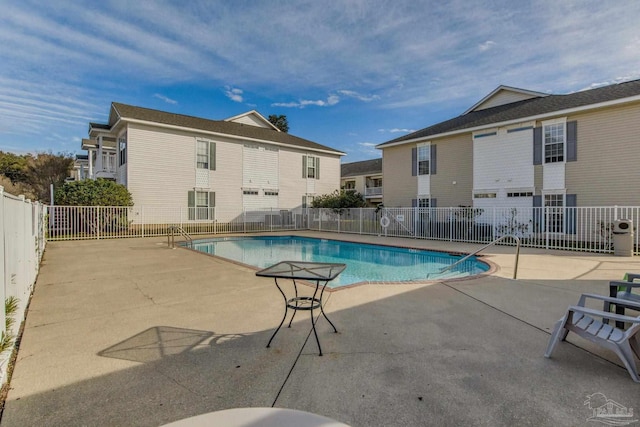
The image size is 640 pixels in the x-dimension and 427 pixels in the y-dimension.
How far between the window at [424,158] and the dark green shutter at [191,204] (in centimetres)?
1478

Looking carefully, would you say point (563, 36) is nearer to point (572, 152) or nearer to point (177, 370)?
point (572, 152)

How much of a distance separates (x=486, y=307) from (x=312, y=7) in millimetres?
12657

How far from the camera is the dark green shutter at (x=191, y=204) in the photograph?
1956 cm

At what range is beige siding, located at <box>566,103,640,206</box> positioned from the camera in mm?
12297

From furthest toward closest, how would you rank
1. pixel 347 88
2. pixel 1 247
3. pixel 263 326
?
pixel 347 88, pixel 263 326, pixel 1 247

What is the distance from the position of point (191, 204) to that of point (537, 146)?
1989cm

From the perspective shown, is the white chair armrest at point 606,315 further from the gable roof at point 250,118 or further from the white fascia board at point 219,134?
the gable roof at point 250,118

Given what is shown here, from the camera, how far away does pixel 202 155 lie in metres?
20.3

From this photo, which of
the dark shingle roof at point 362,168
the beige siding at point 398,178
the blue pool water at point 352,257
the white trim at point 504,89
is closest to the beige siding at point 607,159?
the white trim at point 504,89

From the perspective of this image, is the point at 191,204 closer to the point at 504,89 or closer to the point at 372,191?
the point at 372,191

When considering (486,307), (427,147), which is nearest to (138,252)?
(486,307)

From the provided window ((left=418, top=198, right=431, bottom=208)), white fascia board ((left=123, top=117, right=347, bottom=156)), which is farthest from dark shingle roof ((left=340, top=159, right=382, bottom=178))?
window ((left=418, top=198, right=431, bottom=208))

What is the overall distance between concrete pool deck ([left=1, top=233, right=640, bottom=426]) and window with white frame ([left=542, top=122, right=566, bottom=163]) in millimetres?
10844

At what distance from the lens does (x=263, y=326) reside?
13.1ft
